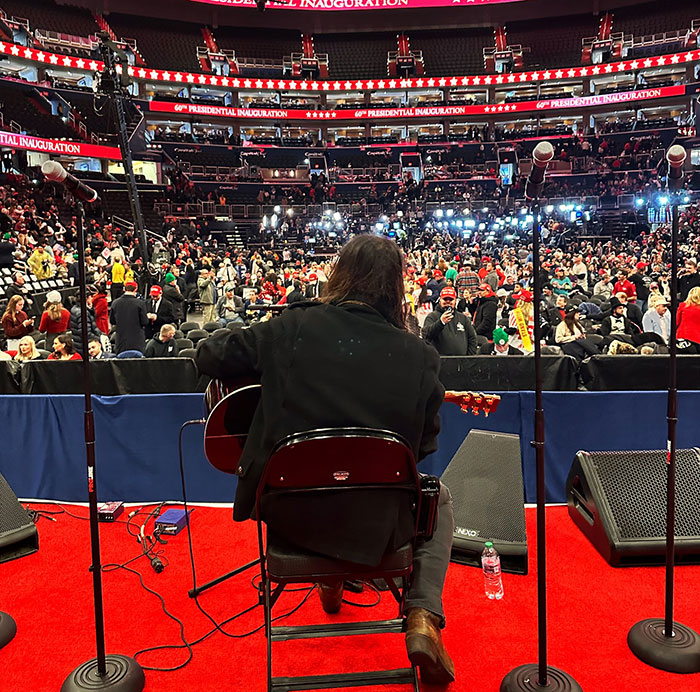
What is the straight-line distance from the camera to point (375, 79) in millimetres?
37625

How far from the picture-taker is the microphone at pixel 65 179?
2061 mm

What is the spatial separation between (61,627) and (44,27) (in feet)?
125

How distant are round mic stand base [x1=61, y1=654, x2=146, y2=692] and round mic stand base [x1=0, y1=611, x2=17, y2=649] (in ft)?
1.79

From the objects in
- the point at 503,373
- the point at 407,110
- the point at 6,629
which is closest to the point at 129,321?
the point at 503,373

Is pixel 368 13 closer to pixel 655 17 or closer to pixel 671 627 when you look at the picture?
pixel 655 17

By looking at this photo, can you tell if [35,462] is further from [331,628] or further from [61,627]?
[331,628]

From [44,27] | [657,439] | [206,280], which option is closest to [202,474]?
[657,439]

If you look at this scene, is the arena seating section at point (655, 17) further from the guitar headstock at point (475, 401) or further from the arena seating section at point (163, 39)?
the guitar headstock at point (475, 401)

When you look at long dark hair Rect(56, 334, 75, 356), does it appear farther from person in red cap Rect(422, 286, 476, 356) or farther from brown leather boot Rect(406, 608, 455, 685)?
brown leather boot Rect(406, 608, 455, 685)

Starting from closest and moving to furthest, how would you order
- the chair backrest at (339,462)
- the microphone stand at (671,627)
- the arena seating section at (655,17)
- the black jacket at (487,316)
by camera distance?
the chair backrest at (339,462), the microphone stand at (671,627), the black jacket at (487,316), the arena seating section at (655,17)

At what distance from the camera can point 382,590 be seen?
10.3 ft

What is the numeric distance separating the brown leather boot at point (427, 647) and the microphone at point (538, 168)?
1.55 metres

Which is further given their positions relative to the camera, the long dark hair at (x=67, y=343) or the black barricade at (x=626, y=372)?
the long dark hair at (x=67, y=343)

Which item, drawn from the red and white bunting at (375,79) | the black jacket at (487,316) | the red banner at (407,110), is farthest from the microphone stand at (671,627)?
the red banner at (407,110)
